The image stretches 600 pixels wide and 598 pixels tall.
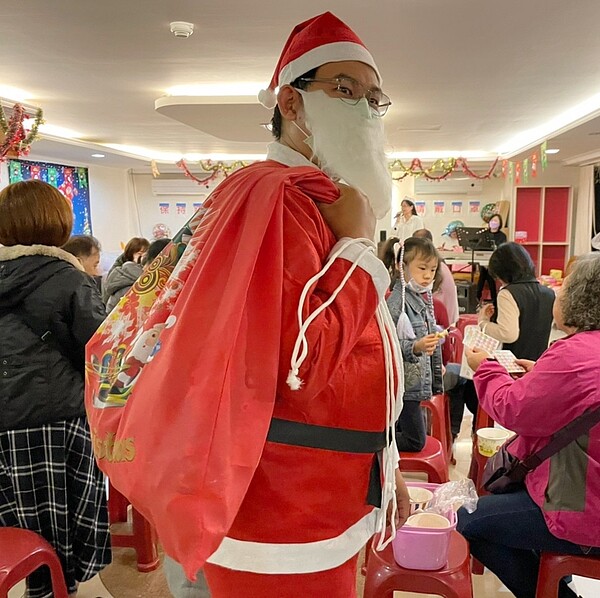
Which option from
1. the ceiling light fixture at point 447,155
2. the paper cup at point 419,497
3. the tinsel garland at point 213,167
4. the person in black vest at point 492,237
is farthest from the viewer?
the tinsel garland at point 213,167

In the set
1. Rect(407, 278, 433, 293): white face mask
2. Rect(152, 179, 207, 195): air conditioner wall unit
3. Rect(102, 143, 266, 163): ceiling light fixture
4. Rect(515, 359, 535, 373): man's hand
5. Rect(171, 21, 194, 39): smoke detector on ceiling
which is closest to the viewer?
Rect(515, 359, 535, 373): man's hand

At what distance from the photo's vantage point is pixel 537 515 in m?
1.59

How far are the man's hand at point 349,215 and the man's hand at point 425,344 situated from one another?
1.51m

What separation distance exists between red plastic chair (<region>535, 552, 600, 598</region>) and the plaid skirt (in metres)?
1.40

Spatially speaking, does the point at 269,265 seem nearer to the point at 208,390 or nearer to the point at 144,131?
the point at 208,390

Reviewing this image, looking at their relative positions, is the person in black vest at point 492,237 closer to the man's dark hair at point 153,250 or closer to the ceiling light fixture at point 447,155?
the ceiling light fixture at point 447,155

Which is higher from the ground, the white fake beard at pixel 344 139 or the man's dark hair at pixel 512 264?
the white fake beard at pixel 344 139

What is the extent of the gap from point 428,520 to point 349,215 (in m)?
1.07

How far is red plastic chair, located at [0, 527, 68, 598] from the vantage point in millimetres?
1480

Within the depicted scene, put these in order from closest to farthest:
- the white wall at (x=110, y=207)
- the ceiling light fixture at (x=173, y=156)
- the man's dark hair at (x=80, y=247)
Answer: the man's dark hair at (x=80, y=247)
the ceiling light fixture at (x=173, y=156)
the white wall at (x=110, y=207)

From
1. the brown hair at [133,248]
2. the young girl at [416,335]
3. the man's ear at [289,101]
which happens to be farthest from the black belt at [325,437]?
the brown hair at [133,248]

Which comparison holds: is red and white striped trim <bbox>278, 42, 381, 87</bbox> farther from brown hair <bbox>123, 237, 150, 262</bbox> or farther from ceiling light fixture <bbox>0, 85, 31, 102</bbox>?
ceiling light fixture <bbox>0, 85, 31, 102</bbox>

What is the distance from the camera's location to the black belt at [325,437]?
2.66 ft

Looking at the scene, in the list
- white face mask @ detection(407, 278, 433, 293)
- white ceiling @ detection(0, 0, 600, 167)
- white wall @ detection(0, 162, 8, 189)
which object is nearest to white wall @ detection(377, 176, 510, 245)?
white ceiling @ detection(0, 0, 600, 167)
